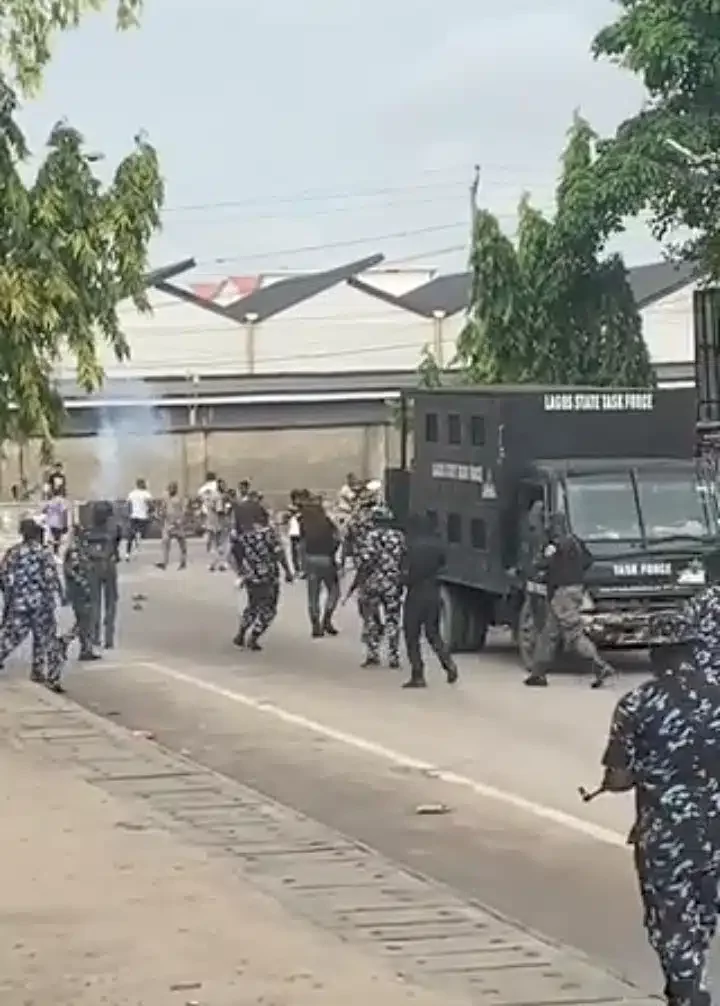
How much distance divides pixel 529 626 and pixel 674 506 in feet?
6.26

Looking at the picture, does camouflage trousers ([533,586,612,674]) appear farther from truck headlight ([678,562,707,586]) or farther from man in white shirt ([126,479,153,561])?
man in white shirt ([126,479,153,561])

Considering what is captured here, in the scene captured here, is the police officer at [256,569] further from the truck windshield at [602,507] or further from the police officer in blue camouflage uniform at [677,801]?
the police officer in blue camouflage uniform at [677,801]

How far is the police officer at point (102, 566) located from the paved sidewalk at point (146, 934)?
41.6ft

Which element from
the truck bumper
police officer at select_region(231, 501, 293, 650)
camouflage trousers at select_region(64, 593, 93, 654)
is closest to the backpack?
camouflage trousers at select_region(64, 593, 93, 654)

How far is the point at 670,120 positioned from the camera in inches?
1342

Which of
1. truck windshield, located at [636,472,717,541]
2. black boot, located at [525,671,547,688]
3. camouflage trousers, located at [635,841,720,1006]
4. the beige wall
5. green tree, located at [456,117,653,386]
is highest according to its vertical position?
green tree, located at [456,117,653,386]

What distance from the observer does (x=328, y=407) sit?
206 ft

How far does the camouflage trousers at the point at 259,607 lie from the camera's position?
25172 millimetres

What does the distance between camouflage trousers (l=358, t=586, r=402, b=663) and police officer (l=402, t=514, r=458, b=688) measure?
165cm

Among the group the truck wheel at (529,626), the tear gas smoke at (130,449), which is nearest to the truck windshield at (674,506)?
the truck wheel at (529,626)

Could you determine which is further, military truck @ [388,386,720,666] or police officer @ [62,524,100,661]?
police officer @ [62,524,100,661]

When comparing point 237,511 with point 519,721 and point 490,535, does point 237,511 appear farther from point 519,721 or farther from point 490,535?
point 519,721

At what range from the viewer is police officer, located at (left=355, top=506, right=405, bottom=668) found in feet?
75.9

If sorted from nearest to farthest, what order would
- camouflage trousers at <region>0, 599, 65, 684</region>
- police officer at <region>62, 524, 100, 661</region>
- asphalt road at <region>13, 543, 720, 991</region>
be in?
asphalt road at <region>13, 543, 720, 991</region>
camouflage trousers at <region>0, 599, 65, 684</region>
police officer at <region>62, 524, 100, 661</region>
